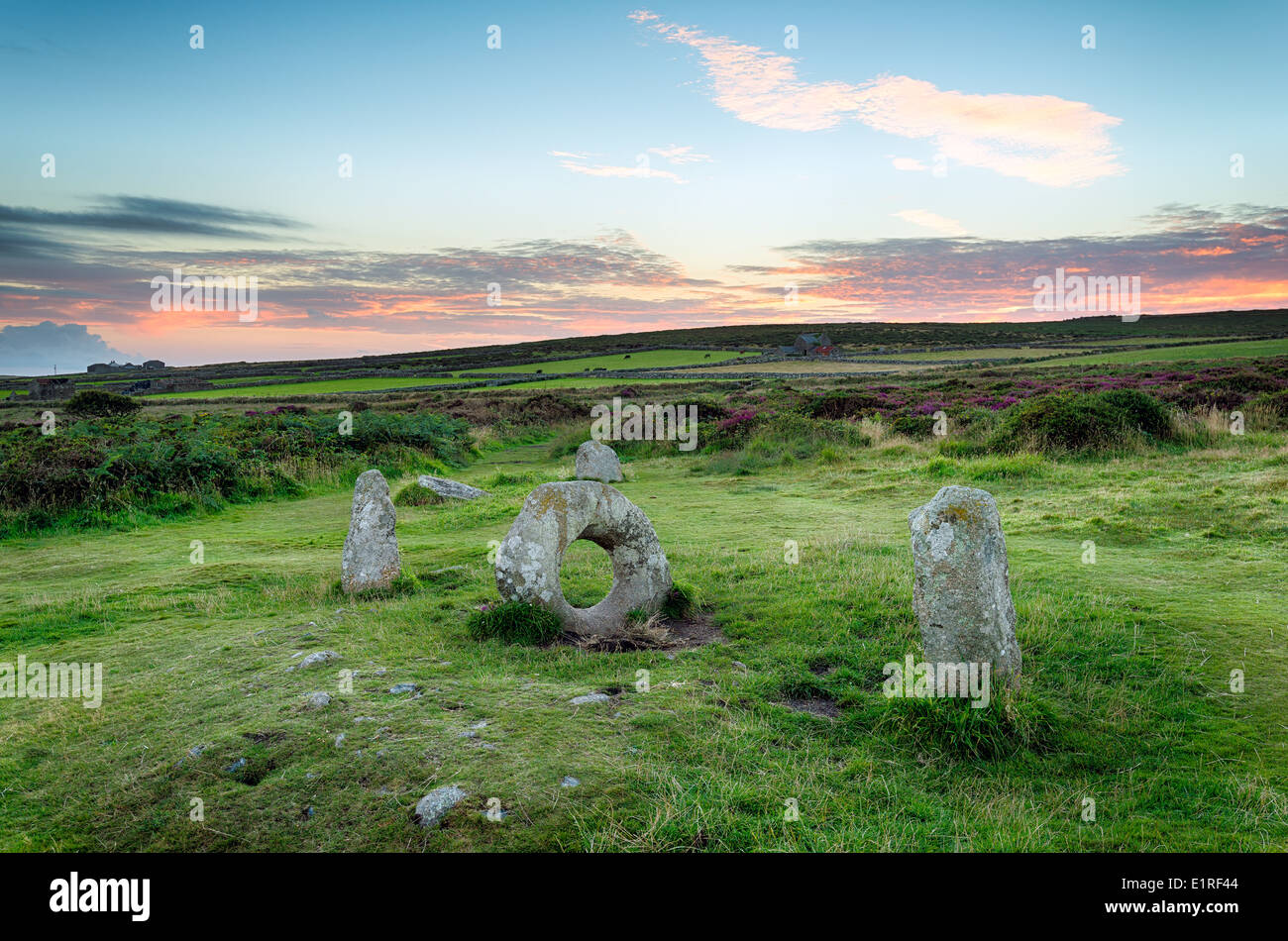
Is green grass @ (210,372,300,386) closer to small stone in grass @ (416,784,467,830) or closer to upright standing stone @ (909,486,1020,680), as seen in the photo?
small stone in grass @ (416,784,467,830)

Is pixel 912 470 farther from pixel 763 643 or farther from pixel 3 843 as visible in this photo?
pixel 3 843

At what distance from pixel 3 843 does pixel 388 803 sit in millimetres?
2625

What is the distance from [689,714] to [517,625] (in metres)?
3.08

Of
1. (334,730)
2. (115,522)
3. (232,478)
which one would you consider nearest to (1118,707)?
(334,730)

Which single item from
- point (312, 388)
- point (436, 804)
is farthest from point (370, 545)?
point (312, 388)

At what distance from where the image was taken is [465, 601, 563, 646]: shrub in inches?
354

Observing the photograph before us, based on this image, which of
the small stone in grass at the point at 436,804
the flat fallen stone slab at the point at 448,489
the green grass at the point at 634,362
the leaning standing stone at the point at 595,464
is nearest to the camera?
the small stone in grass at the point at 436,804

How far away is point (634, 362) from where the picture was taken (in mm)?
101875

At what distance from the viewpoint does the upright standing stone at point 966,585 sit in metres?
6.80

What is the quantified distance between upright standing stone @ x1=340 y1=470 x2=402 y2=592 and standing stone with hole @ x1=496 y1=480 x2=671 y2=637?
2.91 metres

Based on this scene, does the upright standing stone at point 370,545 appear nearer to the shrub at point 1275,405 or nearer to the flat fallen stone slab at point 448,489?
the flat fallen stone slab at point 448,489

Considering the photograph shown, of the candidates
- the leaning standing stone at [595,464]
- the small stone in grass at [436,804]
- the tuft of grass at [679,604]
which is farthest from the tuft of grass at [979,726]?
Result: the leaning standing stone at [595,464]

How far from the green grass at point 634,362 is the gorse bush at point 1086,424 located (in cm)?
6812

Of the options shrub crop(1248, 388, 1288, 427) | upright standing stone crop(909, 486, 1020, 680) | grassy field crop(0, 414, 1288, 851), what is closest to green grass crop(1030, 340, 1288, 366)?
shrub crop(1248, 388, 1288, 427)
